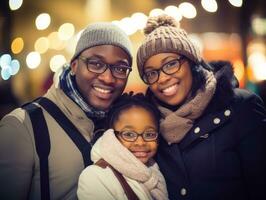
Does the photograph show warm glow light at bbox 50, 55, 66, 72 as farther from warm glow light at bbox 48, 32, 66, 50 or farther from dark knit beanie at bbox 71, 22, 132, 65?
dark knit beanie at bbox 71, 22, 132, 65

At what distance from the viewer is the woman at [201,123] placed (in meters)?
2.94

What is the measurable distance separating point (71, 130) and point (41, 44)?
10.5m

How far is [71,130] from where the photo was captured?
3.02 metres

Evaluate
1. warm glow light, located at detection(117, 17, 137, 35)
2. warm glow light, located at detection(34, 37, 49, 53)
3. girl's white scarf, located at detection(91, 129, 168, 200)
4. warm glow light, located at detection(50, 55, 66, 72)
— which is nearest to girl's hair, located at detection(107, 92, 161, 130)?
girl's white scarf, located at detection(91, 129, 168, 200)

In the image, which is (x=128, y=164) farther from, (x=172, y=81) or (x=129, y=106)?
(x=172, y=81)

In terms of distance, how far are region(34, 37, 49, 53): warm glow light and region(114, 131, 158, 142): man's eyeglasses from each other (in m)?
10.1

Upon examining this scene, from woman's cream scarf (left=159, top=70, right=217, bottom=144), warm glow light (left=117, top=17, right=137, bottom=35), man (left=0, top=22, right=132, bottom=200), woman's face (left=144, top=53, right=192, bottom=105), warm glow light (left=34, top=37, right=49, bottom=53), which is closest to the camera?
man (left=0, top=22, right=132, bottom=200)

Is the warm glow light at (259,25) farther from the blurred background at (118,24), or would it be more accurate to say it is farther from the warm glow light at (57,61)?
the warm glow light at (57,61)

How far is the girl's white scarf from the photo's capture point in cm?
296

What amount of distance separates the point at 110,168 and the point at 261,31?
10878mm

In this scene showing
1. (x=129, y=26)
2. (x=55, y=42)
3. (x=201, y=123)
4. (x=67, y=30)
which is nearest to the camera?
(x=201, y=123)

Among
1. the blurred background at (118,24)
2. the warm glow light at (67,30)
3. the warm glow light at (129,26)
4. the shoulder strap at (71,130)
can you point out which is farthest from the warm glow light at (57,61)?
the shoulder strap at (71,130)

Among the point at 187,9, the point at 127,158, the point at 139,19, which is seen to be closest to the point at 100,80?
the point at 127,158

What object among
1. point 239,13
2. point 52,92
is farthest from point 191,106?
point 239,13
